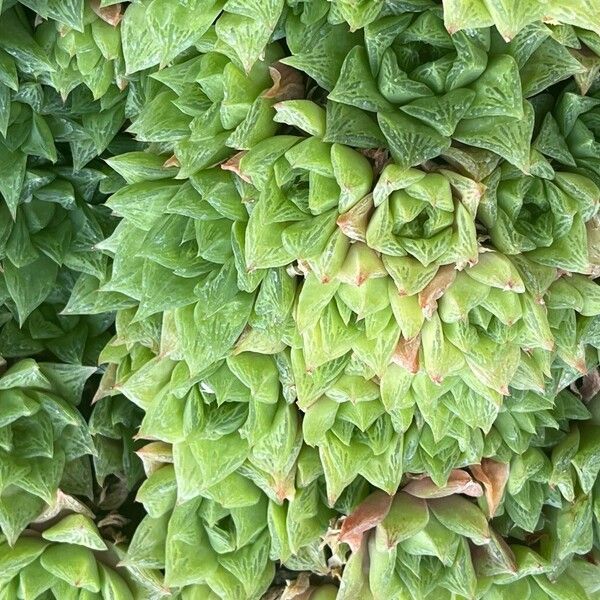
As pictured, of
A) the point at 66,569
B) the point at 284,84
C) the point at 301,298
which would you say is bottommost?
the point at 66,569

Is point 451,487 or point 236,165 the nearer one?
point 236,165

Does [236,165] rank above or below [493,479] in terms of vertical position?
above

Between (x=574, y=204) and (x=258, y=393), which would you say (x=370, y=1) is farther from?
(x=258, y=393)

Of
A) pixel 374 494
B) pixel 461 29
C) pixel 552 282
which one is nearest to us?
pixel 461 29

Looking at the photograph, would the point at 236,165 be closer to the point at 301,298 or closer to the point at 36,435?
the point at 301,298

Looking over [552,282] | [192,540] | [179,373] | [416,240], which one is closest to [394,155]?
[416,240]

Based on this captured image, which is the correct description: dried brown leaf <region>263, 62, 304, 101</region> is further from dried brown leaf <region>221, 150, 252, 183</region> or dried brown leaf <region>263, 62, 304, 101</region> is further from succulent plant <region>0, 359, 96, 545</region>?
succulent plant <region>0, 359, 96, 545</region>

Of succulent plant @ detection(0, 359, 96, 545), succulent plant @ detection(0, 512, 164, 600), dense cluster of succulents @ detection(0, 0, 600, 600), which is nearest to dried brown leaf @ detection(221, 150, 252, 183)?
dense cluster of succulents @ detection(0, 0, 600, 600)

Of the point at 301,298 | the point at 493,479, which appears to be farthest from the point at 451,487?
the point at 301,298

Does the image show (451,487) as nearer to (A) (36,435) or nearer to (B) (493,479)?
(B) (493,479)
